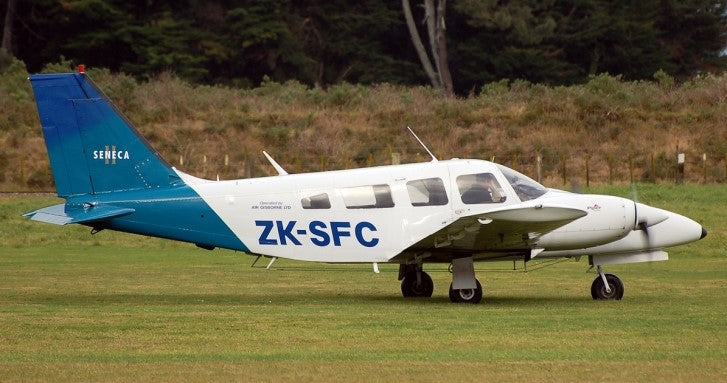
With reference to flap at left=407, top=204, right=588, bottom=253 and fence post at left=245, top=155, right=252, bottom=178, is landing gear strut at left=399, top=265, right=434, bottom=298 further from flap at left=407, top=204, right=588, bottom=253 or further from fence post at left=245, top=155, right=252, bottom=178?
fence post at left=245, top=155, right=252, bottom=178

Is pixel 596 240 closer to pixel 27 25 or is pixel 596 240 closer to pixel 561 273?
pixel 561 273

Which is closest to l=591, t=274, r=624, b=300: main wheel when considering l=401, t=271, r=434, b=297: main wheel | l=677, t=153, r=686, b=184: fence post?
l=401, t=271, r=434, b=297: main wheel

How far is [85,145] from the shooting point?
69.1 feet

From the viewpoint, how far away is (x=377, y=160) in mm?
51250

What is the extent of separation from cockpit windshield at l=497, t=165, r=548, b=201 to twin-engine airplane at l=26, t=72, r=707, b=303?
15 mm

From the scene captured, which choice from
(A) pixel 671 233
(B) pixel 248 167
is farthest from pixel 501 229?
(B) pixel 248 167

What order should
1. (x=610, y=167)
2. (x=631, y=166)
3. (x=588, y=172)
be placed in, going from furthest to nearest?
(x=588, y=172)
(x=610, y=167)
(x=631, y=166)

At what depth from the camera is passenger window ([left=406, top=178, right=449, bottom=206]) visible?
20.8 m

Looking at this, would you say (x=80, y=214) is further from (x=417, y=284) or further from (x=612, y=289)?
(x=612, y=289)

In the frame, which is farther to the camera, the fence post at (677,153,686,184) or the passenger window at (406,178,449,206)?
the fence post at (677,153,686,184)

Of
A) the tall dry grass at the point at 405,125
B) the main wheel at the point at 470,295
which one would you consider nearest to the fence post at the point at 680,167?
the tall dry grass at the point at 405,125

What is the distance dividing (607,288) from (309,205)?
4.72m

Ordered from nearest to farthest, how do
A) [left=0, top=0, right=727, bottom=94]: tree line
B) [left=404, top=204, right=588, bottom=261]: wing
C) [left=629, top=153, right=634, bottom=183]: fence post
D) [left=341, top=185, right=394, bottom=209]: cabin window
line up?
[left=404, top=204, right=588, bottom=261]: wing < [left=341, top=185, right=394, bottom=209]: cabin window < [left=629, top=153, right=634, bottom=183]: fence post < [left=0, top=0, right=727, bottom=94]: tree line

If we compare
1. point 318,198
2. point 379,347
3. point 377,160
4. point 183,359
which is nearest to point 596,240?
point 318,198
